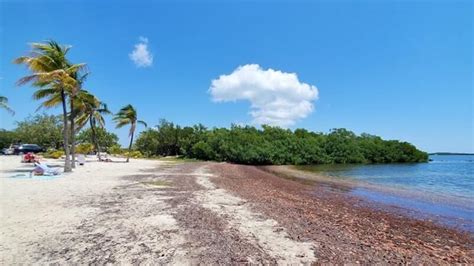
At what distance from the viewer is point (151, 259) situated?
566cm

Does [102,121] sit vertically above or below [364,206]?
above

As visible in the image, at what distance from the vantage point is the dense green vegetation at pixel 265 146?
61594 millimetres

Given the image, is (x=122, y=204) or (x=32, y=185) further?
(x=32, y=185)

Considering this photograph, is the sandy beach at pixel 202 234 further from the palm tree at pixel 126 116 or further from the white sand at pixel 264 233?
the palm tree at pixel 126 116

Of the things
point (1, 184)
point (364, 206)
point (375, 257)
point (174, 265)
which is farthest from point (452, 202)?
point (1, 184)

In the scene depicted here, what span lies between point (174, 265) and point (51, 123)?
7482cm

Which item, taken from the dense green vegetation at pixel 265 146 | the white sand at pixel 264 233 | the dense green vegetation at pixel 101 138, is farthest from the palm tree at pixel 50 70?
the dense green vegetation at pixel 101 138

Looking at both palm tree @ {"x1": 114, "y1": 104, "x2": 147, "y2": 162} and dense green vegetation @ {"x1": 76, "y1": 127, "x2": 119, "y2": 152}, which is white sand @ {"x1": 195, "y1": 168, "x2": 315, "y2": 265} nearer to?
palm tree @ {"x1": 114, "y1": 104, "x2": 147, "y2": 162}

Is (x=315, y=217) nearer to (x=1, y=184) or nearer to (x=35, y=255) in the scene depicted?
(x=35, y=255)

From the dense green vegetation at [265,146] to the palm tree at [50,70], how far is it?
4074 cm

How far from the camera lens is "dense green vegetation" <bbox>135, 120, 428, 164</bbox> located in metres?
61.6

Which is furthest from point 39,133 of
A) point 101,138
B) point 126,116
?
point 126,116

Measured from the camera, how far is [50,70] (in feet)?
67.8

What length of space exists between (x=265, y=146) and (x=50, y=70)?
45.5 m
